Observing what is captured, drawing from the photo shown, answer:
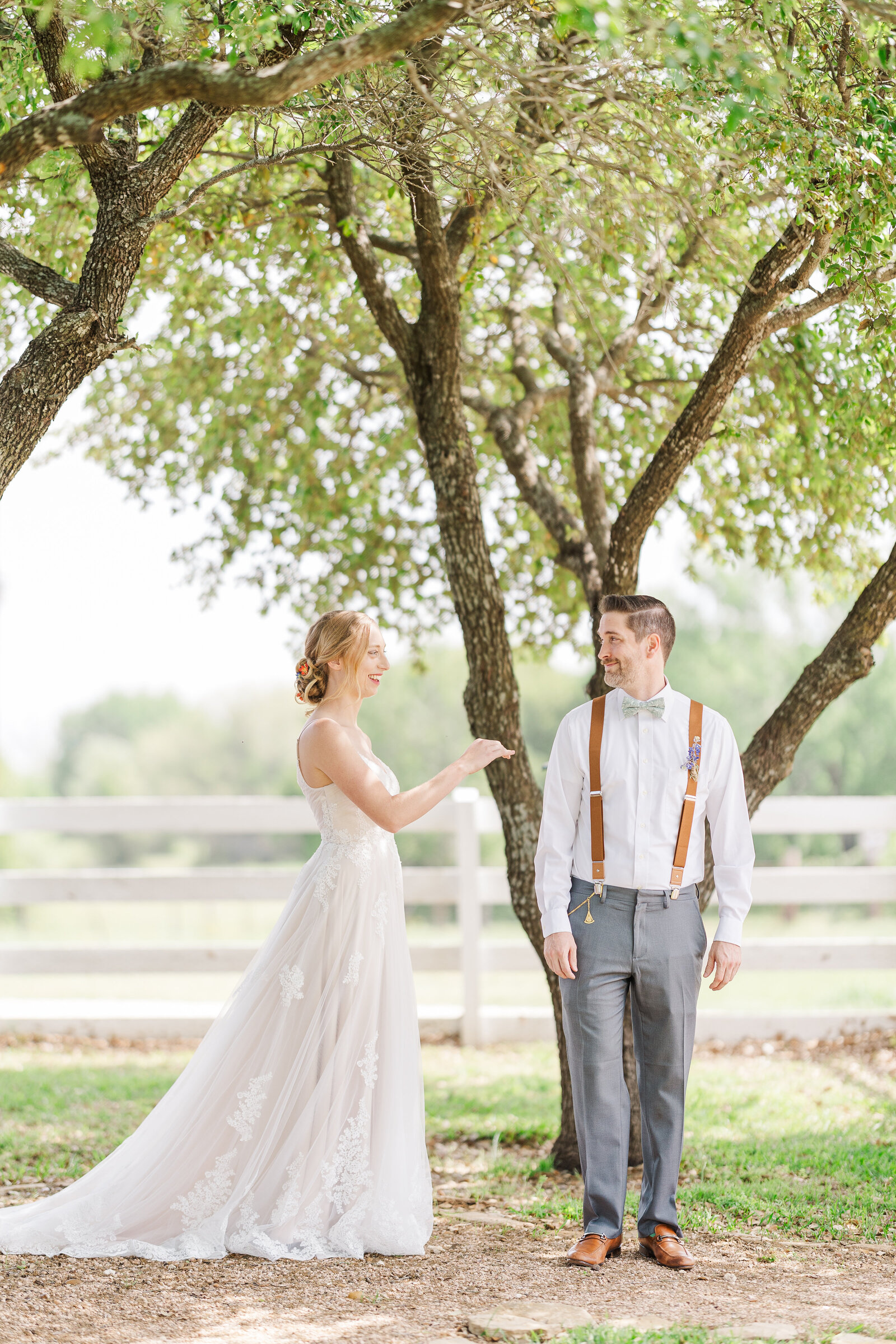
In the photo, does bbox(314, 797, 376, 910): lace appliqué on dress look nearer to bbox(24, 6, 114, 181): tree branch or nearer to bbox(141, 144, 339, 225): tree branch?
bbox(141, 144, 339, 225): tree branch

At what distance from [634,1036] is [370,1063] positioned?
82 centimetres

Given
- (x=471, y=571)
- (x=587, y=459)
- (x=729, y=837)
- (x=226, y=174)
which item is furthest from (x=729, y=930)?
(x=226, y=174)

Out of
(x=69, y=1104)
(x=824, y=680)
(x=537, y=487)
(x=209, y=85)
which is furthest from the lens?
(x=69, y=1104)

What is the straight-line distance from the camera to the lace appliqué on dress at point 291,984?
384 cm

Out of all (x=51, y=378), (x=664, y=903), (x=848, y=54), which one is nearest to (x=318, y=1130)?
(x=664, y=903)

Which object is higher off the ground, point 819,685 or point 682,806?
point 819,685

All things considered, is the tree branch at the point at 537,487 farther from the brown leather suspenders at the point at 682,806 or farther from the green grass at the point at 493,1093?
the green grass at the point at 493,1093

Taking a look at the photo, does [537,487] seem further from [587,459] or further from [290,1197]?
[290,1197]

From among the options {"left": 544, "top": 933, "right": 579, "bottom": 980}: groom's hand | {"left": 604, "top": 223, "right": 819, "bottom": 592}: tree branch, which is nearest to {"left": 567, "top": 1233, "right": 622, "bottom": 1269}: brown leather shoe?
{"left": 544, "top": 933, "right": 579, "bottom": 980}: groom's hand

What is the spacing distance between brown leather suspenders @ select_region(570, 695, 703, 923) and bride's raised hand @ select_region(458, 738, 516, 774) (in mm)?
258

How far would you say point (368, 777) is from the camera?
378cm

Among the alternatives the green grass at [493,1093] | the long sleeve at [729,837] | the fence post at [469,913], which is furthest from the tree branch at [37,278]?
the fence post at [469,913]

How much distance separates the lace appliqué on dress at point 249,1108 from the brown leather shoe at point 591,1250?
1.01 m

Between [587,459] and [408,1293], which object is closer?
[408,1293]
